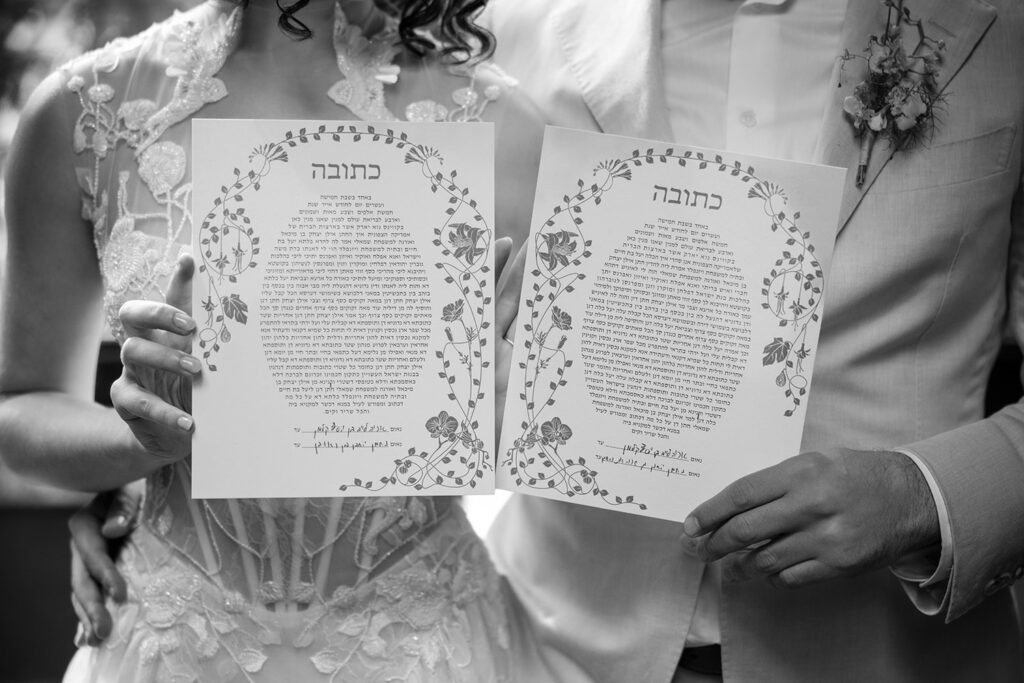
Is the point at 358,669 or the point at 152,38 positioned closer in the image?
the point at 358,669

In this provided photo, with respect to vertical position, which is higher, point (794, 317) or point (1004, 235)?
point (1004, 235)

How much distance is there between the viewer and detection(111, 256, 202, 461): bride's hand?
139cm

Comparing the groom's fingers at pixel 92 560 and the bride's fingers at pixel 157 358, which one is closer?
the bride's fingers at pixel 157 358

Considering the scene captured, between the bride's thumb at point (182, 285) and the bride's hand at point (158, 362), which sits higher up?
the bride's thumb at point (182, 285)

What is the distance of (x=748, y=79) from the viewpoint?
180cm

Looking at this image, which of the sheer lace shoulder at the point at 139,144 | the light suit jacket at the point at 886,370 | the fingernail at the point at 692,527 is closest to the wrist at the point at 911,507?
the light suit jacket at the point at 886,370

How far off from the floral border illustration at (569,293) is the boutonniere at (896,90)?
29 centimetres

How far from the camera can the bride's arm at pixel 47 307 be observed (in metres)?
1.68

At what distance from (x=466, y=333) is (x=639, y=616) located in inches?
25.3

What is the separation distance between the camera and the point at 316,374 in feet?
4.71

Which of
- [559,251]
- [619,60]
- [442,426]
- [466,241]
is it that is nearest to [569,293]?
[559,251]

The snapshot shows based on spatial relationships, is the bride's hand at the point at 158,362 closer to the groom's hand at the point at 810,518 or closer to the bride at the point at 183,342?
the bride at the point at 183,342

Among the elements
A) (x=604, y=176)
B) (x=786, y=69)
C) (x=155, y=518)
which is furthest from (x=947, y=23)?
(x=155, y=518)

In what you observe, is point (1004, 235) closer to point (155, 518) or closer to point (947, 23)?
point (947, 23)
